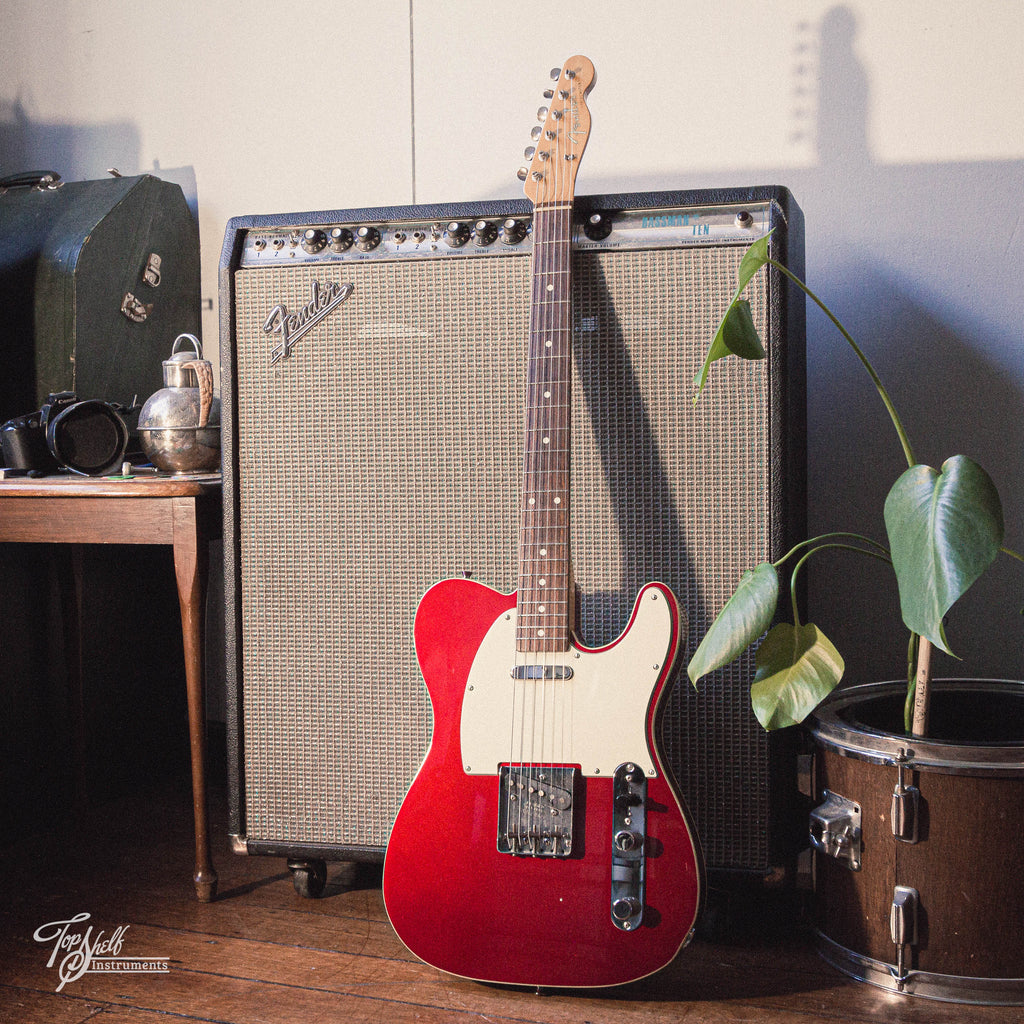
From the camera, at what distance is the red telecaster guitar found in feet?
3.43

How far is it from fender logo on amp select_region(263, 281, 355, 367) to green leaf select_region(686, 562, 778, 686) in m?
0.65

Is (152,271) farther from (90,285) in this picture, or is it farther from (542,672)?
(542,672)

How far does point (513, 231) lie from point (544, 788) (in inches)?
26.9

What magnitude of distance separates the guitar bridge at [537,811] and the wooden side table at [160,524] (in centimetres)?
47

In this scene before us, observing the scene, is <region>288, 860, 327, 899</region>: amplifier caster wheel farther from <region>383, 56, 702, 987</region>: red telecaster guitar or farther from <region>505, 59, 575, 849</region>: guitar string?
<region>505, 59, 575, 849</region>: guitar string

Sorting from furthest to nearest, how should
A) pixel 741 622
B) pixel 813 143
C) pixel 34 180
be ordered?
1. pixel 34 180
2. pixel 813 143
3. pixel 741 622

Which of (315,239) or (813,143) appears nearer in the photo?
(315,239)

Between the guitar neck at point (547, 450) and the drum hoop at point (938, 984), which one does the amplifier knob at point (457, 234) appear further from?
the drum hoop at point (938, 984)

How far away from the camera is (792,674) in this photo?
3.36ft

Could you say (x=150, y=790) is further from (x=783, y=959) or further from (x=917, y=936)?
(x=917, y=936)

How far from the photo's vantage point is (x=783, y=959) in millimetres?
1174

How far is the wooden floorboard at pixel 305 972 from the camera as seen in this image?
105cm

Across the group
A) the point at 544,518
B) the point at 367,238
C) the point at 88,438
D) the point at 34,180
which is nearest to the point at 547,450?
the point at 544,518

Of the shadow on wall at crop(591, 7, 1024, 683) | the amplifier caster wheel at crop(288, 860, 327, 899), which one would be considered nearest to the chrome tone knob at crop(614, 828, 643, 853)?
the amplifier caster wheel at crop(288, 860, 327, 899)
